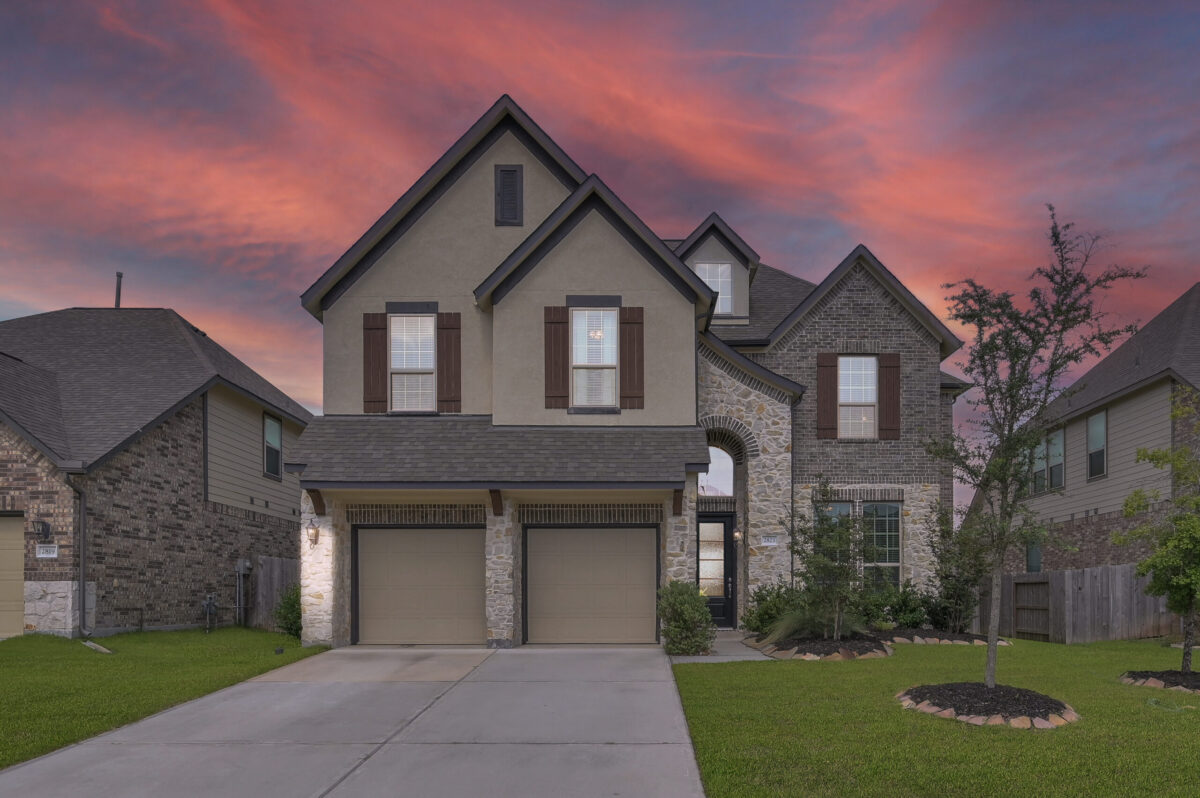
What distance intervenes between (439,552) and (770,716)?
29.2 ft

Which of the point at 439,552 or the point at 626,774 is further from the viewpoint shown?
the point at 439,552

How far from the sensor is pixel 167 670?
13.8m

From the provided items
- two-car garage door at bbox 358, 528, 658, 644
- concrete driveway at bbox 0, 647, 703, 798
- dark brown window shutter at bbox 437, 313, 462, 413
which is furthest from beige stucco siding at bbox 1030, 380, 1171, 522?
concrete driveway at bbox 0, 647, 703, 798

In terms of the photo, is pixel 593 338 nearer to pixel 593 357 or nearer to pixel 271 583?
pixel 593 357

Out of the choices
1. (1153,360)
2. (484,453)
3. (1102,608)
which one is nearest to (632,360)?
(484,453)

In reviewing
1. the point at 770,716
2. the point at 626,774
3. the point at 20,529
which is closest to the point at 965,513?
the point at 770,716

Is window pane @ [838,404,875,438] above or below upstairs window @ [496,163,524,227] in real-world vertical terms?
below

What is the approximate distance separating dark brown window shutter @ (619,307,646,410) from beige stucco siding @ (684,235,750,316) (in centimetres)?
536

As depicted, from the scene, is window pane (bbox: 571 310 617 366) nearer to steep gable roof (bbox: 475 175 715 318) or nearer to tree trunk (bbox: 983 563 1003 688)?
steep gable roof (bbox: 475 175 715 318)

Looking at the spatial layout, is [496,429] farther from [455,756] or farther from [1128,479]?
[1128,479]

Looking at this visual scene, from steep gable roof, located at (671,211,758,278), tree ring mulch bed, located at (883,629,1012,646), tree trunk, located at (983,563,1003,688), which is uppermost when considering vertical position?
steep gable roof, located at (671,211,758,278)

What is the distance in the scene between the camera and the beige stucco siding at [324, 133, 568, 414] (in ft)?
57.2

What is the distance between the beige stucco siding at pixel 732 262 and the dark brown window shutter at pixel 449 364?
22.4 feet

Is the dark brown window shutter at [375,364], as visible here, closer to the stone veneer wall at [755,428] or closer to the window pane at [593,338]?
the window pane at [593,338]
